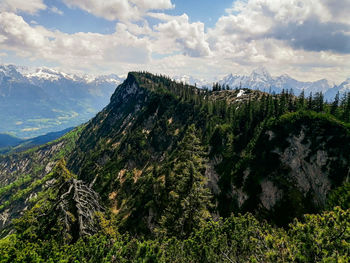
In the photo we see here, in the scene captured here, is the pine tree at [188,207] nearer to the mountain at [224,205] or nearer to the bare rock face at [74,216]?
the mountain at [224,205]

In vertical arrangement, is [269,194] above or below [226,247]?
below

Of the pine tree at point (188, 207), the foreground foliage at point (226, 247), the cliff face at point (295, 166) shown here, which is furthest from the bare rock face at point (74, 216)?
the cliff face at point (295, 166)

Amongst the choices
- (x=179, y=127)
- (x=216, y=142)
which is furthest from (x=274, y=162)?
(x=179, y=127)

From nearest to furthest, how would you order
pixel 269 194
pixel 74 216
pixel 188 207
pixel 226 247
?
pixel 226 247
pixel 74 216
pixel 188 207
pixel 269 194

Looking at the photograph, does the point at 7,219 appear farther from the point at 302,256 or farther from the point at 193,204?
the point at 302,256

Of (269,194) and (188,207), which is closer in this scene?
(188,207)

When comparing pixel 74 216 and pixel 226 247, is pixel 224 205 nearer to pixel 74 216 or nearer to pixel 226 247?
pixel 226 247

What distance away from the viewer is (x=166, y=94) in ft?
539

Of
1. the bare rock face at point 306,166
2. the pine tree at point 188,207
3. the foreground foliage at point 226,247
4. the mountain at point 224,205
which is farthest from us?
the bare rock face at point 306,166

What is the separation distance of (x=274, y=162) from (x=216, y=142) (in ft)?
83.4

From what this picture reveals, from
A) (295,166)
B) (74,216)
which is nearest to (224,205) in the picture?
(295,166)

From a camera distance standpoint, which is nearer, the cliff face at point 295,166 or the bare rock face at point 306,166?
the cliff face at point 295,166

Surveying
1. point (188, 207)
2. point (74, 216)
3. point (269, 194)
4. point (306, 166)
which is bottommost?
Answer: point (269, 194)

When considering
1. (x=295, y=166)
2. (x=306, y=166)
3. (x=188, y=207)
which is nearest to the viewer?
(x=188, y=207)
